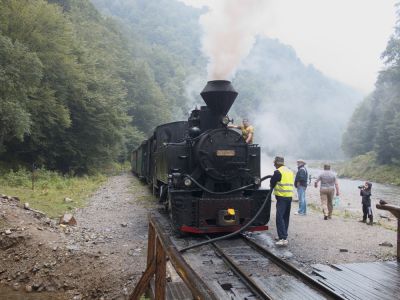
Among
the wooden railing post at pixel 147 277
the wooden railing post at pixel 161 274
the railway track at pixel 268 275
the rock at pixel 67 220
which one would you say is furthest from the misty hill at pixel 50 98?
the wooden railing post at pixel 161 274

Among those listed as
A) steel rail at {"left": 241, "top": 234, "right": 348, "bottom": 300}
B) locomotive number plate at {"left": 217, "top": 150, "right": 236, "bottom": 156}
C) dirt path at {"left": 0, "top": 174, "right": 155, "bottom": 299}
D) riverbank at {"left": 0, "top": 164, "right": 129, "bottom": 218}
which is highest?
locomotive number plate at {"left": 217, "top": 150, "right": 236, "bottom": 156}

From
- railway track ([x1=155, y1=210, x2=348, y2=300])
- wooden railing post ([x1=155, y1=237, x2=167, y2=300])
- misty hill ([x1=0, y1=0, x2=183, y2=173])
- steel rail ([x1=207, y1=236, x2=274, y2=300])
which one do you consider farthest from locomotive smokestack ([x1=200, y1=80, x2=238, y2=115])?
misty hill ([x1=0, y1=0, x2=183, y2=173])

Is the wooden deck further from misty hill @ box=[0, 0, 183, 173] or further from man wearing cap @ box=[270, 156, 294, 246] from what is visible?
misty hill @ box=[0, 0, 183, 173]

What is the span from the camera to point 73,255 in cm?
625

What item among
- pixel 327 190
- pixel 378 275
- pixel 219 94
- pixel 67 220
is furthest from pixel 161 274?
pixel 327 190

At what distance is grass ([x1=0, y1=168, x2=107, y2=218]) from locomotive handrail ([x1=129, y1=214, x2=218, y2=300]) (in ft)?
18.4

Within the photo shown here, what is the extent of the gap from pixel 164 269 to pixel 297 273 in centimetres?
233

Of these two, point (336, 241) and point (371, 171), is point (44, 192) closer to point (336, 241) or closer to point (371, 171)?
point (336, 241)

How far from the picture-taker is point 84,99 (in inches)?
836

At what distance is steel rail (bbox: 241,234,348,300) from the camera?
429 cm

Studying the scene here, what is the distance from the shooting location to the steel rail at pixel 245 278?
14.2 feet

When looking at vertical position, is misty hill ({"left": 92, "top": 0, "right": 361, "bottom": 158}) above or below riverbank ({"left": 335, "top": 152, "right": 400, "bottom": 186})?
above

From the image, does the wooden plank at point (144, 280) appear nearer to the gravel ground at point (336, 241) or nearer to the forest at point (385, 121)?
the gravel ground at point (336, 241)

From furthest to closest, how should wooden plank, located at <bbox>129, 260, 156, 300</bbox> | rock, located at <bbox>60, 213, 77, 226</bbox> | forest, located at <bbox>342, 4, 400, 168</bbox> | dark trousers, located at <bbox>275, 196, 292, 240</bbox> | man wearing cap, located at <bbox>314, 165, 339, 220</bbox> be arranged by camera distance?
forest, located at <bbox>342, 4, 400, 168</bbox> → man wearing cap, located at <bbox>314, 165, 339, 220</bbox> → rock, located at <bbox>60, 213, 77, 226</bbox> → dark trousers, located at <bbox>275, 196, 292, 240</bbox> → wooden plank, located at <bbox>129, 260, 156, 300</bbox>
